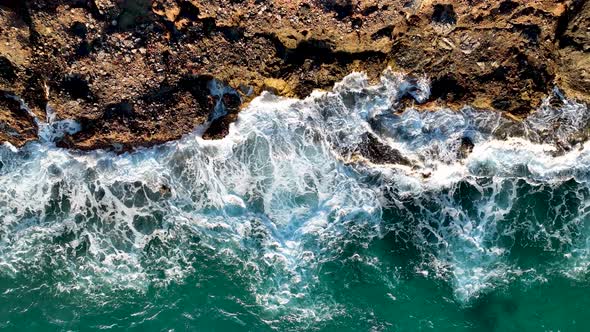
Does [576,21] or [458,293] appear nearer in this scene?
[576,21]

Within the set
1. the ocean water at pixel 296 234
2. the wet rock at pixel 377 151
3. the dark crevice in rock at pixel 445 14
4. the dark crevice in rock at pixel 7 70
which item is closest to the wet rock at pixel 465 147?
the ocean water at pixel 296 234

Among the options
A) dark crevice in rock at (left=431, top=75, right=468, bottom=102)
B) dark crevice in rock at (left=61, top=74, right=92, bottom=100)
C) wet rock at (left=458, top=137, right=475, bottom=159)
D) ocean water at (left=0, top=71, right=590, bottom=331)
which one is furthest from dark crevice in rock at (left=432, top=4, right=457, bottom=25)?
dark crevice in rock at (left=61, top=74, right=92, bottom=100)

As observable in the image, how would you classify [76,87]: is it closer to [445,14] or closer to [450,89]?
[445,14]

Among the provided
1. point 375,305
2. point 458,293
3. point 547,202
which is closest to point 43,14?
point 375,305

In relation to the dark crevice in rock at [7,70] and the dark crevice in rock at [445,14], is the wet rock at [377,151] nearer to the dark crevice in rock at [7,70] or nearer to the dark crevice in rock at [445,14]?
the dark crevice in rock at [445,14]

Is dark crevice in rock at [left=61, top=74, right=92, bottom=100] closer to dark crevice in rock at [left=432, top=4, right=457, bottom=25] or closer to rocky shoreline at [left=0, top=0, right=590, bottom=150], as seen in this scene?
rocky shoreline at [left=0, top=0, right=590, bottom=150]

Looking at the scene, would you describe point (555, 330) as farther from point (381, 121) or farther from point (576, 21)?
point (576, 21)
